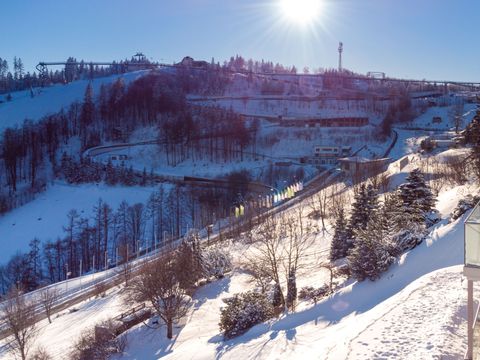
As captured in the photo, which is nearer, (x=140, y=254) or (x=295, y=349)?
(x=295, y=349)


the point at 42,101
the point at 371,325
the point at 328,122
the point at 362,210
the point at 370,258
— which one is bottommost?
the point at 370,258

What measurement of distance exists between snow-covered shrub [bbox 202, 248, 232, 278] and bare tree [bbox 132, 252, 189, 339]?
15.9ft

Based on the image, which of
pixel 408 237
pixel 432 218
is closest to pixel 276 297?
pixel 408 237

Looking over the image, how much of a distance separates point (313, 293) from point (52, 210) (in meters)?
39.4

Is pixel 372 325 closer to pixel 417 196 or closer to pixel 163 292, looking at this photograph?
pixel 163 292

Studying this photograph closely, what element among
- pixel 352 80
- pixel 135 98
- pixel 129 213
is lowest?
pixel 129 213

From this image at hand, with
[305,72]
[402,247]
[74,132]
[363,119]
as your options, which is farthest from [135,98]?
[402,247]

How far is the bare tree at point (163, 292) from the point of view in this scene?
18.8 metres

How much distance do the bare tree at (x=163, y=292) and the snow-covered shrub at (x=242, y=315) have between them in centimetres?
345

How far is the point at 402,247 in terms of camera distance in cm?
1788

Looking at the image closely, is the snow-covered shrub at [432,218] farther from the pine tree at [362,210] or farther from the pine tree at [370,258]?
the pine tree at [370,258]

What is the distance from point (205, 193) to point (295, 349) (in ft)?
143

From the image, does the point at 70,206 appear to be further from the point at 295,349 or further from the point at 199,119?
the point at 295,349

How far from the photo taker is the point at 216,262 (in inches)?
1040
